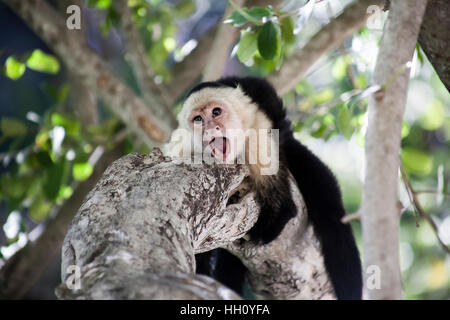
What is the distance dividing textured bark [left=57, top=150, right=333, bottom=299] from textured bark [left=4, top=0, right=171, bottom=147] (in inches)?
61.3

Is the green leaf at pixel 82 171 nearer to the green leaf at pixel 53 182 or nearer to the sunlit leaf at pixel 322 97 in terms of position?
the green leaf at pixel 53 182

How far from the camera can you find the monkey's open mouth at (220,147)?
7.53 feet

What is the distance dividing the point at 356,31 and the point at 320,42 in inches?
9.9

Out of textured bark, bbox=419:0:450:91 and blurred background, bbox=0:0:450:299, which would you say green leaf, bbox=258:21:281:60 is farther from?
textured bark, bbox=419:0:450:91

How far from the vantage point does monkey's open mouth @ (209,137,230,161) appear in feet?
7.53

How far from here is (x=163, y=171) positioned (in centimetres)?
170

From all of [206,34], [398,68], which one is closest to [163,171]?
[398,68]

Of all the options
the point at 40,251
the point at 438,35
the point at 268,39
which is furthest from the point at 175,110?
the point at 438,35

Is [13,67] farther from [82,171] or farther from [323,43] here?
[323,43]

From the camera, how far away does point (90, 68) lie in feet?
11.8

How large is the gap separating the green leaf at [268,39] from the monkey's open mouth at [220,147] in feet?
1.57

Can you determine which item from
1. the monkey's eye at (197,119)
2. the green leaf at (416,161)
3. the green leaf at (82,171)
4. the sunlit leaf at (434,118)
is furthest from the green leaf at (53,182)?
the sunlit leaf at (434,118)

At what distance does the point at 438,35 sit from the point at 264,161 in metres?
0.94
